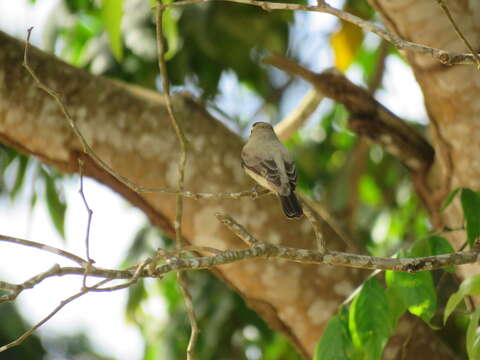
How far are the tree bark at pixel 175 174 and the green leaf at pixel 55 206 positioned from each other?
0.86m

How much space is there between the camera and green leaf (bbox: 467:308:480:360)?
2.51 m

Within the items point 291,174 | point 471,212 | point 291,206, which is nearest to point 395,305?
point 471,212

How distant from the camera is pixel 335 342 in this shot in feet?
9.48

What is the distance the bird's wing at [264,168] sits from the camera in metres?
4.04

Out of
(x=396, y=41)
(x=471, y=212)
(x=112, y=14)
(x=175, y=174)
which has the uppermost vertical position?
(x=112, y=14)

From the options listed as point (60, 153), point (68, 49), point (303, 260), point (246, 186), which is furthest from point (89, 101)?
point (68, 49)

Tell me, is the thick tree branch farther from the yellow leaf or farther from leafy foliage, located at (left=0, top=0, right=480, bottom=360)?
the yellow leaf

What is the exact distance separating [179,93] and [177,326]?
2311 millimetres

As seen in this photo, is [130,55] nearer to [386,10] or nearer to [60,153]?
[60,153]

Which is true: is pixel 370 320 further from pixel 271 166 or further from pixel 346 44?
pixel 346 44

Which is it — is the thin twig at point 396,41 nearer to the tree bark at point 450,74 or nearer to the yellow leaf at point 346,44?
the tree bark at point 450,74

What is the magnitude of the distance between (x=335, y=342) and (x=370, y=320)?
16 cm

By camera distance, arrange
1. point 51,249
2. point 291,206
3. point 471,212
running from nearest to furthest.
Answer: point 51,249
point 471,212
point 291,206

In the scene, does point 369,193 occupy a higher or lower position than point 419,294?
higher
